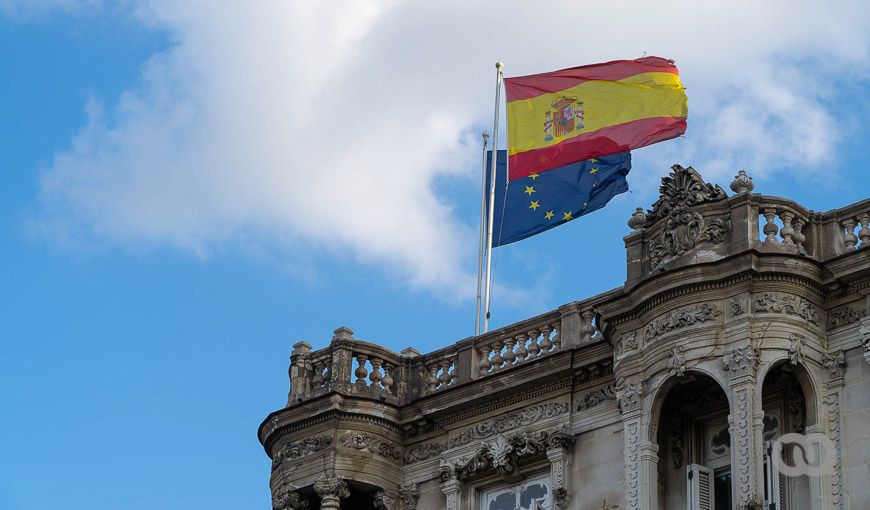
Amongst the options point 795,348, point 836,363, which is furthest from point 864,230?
point 795,348

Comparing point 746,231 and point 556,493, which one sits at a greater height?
point 746,231

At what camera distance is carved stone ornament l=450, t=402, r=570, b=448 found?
39562mm

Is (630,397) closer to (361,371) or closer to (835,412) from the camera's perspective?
(835,412)

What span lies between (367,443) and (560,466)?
12.7 feet

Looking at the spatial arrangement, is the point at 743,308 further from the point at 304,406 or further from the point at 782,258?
the point at 304,406

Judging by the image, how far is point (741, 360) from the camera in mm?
36188

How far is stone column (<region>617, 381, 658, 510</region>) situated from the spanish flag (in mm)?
6547

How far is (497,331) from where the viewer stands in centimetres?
4116

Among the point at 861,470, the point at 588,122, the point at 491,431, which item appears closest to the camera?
the point at 861,470

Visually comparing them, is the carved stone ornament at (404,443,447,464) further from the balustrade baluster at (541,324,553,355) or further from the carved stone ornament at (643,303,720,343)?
the carved stone ornament at (643,303,720,343)

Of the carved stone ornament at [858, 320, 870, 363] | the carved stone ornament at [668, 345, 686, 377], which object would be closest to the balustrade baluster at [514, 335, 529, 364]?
the carved stone ornament at [668, 345, 686, 377]

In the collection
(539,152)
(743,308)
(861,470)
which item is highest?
(539,152)

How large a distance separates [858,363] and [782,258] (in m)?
2.02

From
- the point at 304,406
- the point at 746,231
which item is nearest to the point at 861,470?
the point at 746,231
